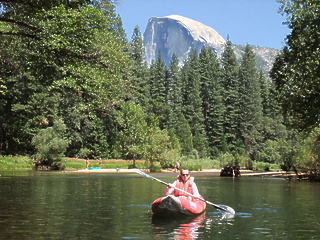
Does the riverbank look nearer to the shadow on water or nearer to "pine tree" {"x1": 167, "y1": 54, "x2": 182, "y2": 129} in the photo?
"pine tree" {"x1": 167, "y1": 54, "x2": 182, "y2": 129}

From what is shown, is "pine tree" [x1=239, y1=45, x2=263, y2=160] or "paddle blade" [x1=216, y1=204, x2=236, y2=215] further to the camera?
"pine tree" [x1=239, y1=45, x2=263, y2=160]

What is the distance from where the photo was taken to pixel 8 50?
22.9m

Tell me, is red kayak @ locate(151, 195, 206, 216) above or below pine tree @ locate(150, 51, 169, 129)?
below

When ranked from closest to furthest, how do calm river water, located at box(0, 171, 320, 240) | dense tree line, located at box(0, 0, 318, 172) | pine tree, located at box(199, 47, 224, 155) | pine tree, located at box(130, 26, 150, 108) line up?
calm river water, located at box(0, 171, 320, 240) < dense tree line, located at box(0, 0, 318, 172) < pine tree, located at box(130, 26, 150, 108) < pine tree, located at box(199, 47, 224, 155)

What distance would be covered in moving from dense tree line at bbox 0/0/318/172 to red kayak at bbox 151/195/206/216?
6894mm

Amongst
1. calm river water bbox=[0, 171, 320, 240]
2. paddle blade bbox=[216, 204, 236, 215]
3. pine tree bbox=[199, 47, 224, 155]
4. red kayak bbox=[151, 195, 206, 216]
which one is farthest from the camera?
pine tree bbox=[199, 47, 224, 155]

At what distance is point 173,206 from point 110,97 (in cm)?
1268

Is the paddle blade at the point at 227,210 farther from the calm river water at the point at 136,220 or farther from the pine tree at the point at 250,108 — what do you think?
the pine tree at the point at 250,108

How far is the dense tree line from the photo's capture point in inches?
799

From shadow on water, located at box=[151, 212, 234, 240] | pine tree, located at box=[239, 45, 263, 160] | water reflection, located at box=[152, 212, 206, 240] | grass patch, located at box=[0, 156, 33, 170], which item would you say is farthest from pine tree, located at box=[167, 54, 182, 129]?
water reflection, located at box=[152, 212, 206, 240]

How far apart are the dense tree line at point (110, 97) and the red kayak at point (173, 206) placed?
689cm

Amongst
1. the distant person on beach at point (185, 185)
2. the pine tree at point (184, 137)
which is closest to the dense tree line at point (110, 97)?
the pine tree at point (184, 137)

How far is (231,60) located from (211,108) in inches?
541

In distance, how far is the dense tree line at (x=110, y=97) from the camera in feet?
66.6
